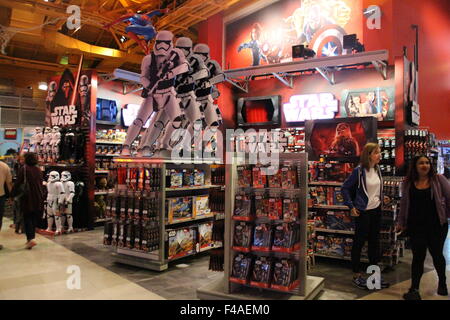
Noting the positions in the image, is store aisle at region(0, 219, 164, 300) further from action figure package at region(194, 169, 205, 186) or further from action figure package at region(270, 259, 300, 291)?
action figure package at region(194, 169, 205, 186)

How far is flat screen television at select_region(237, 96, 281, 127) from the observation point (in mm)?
9465

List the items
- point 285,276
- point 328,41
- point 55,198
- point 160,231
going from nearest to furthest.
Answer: point 285,276 < point 160,231 < point 55,198 < point 328,41

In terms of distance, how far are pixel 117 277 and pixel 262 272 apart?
6.80ft

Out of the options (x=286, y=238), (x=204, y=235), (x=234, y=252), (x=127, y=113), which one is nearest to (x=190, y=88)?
(x=204, y=235)

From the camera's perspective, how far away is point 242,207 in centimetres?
374

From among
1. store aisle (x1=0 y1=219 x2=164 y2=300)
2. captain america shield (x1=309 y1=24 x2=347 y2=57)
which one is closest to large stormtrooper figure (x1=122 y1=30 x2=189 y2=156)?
store aisle (x1=0 y1=219 x2=164 y2=300)

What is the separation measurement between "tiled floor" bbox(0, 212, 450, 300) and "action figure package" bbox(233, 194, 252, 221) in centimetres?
109

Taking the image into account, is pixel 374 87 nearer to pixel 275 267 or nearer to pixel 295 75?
pixel 295 75

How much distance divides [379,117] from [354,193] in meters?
3.99

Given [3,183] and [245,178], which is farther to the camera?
[3,183]

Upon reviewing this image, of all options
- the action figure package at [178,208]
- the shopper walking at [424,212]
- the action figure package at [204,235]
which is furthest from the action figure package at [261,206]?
the action figure package at [204,235]

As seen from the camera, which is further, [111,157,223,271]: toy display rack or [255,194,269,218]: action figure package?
[111,157,223,271]: toy display rack

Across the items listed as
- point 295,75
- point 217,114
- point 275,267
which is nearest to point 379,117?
point 295,75

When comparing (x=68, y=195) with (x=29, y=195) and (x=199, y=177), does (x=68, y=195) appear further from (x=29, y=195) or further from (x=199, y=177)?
(x=199, y=177)
